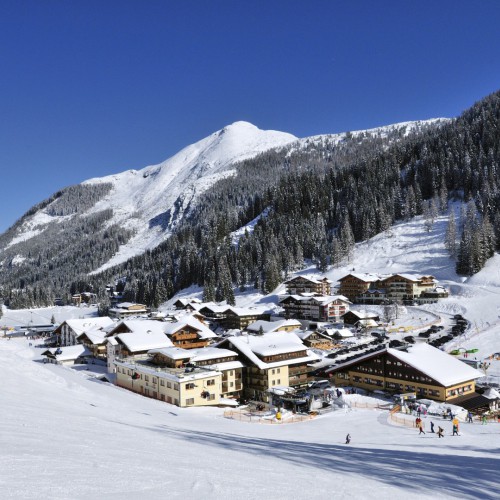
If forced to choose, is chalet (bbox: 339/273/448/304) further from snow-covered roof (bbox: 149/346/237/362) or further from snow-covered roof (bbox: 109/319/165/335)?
snow-covered roof (bbox: 149/346/237/362)

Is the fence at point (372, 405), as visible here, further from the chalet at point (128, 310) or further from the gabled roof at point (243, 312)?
the chalet at point (128, 310)

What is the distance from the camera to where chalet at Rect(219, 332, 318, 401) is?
45.6 meters

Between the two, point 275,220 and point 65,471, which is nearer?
point 65,471

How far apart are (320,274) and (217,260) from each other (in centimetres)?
3394

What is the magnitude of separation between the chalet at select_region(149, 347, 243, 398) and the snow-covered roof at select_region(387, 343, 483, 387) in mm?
15375

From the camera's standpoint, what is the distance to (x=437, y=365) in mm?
40406

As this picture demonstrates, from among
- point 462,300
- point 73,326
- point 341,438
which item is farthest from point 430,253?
point 341,438

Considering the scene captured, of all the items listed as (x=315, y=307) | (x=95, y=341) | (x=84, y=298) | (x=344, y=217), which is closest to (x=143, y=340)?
(x=95, y=341)

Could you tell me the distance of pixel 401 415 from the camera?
32.8m

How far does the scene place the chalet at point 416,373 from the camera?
38625 mm

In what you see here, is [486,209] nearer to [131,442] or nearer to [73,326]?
[73,326]

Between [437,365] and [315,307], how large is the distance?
167ft

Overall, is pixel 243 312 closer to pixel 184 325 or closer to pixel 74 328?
pixel 184 325

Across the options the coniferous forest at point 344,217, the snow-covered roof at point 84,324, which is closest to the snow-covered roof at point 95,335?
the snow-covered roof at point 84,324
